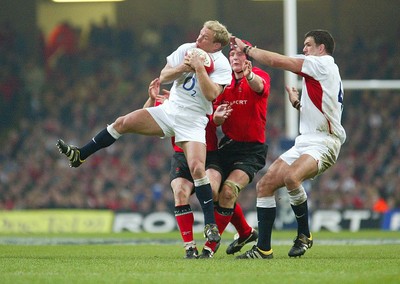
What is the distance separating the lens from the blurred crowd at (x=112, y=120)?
22.0 metres

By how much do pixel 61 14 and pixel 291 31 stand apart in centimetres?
941

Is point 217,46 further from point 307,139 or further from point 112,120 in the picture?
point 112,120

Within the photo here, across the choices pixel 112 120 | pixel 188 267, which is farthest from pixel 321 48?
pixel 112 120

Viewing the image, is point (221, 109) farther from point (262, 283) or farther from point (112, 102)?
point (112, 102)

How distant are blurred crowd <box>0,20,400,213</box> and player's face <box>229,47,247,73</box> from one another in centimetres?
1123

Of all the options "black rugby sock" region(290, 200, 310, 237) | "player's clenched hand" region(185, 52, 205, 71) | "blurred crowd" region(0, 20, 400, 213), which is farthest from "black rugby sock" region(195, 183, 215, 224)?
"blurred crowd" region(0, 20, 400, 213)

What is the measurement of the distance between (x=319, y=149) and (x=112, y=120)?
16036mm

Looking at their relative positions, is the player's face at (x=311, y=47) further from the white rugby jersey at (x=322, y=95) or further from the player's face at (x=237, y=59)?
the player's face at (x=237, y=59)

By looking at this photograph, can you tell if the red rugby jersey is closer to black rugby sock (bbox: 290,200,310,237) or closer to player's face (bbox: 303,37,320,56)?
player's face (bbox: 303,37,320,56)

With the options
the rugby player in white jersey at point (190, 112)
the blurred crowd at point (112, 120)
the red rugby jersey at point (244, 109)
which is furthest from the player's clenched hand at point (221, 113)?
the blurred crowd at point (112, 120)

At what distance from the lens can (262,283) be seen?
6.21m

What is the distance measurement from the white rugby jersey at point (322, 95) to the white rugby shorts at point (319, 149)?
65mm

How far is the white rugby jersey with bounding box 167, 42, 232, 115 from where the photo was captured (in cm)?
888

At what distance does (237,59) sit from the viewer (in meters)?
9.28
